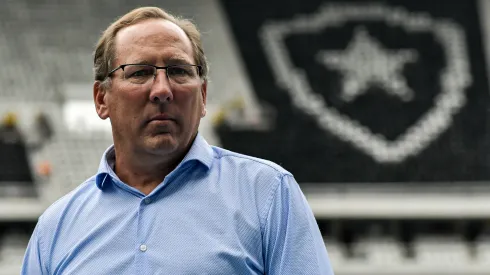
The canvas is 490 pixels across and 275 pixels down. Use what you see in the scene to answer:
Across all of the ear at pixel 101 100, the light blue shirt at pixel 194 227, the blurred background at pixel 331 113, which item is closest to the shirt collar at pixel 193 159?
the light blue shirt at pixel 194 227

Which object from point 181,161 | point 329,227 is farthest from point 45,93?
point 181,161

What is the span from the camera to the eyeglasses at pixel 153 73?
1.65m

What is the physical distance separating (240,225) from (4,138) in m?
11.4

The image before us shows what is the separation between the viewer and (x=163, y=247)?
1.58 meters

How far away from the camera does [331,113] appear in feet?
42.1

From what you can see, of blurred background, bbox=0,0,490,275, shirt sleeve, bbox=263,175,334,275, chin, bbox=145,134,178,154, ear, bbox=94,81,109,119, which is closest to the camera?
shirt sleeve, bbox=263,175,334,275

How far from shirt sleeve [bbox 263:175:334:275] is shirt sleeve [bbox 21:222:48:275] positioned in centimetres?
49

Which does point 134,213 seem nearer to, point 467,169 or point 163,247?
point 163,247

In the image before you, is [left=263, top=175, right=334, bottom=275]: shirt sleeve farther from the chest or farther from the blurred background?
the blurred background

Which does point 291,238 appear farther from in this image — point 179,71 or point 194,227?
point 179,71

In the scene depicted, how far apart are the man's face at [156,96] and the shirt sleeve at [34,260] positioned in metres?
0.29

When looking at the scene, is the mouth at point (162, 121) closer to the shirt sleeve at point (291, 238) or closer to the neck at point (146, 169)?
the neck at point (146, 169)

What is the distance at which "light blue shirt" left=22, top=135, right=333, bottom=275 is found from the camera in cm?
155

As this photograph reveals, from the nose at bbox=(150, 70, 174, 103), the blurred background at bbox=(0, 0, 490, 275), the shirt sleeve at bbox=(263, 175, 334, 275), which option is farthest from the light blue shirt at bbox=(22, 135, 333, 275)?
the blurred background at bbox=(0, 0, 490, 275)
